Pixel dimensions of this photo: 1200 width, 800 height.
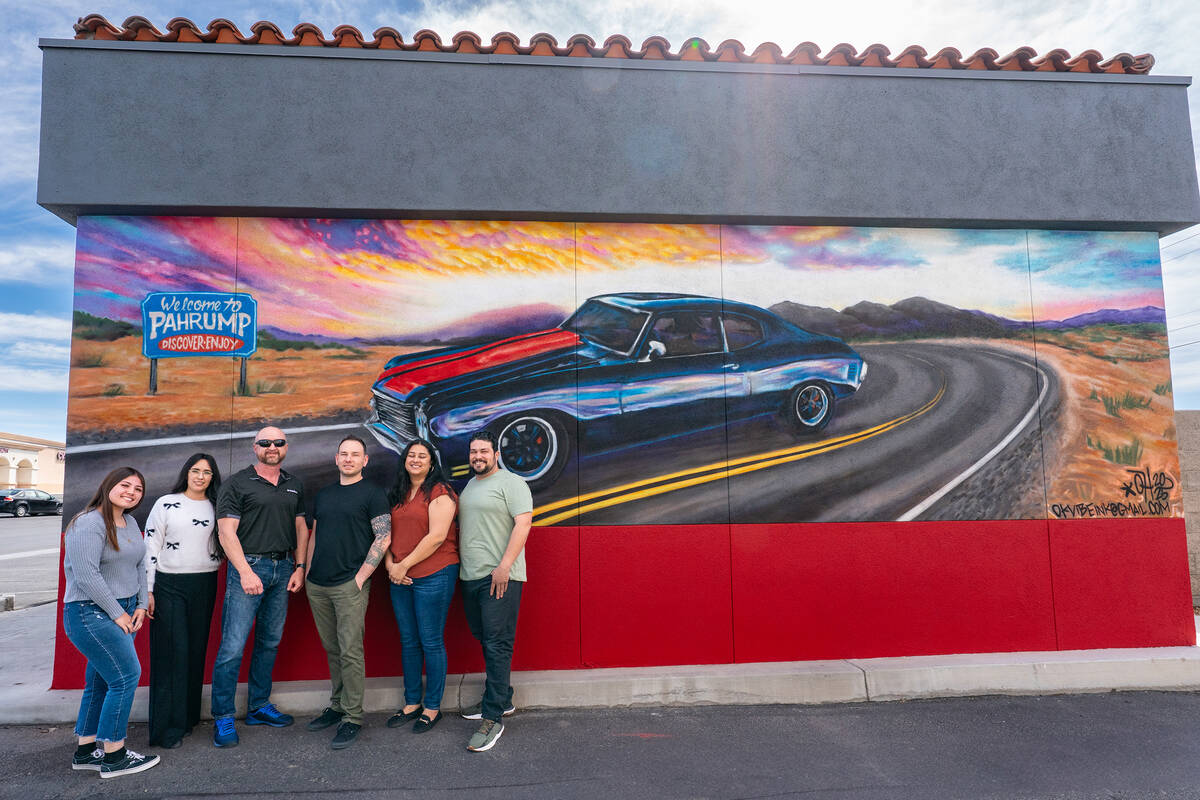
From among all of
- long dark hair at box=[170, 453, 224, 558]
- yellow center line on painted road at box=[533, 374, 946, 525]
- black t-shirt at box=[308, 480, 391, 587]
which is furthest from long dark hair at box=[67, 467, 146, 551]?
yellow center line on painted road at box=[533, 374, 946, 525]

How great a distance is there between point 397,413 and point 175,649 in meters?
2.12

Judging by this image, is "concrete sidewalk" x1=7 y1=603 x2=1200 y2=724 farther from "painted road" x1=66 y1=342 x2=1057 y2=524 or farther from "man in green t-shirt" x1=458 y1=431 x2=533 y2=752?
"painted road" x1=66 y1=342 x2=1057 y2=524

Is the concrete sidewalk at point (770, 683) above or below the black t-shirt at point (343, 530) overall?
below

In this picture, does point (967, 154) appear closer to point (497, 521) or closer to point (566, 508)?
point (566, 508)

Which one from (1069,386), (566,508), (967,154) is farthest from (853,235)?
(566,508)

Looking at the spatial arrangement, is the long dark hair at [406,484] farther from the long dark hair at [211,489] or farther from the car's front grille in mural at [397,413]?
the long dark hair at [211,489]

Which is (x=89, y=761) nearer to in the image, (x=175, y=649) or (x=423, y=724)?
(x=175, y=649)

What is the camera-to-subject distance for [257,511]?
4.41m

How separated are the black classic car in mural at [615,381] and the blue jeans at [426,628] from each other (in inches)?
47.4

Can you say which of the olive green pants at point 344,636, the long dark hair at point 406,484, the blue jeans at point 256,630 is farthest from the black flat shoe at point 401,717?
the long dark hair at point 406,484

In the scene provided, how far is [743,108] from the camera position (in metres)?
5.79

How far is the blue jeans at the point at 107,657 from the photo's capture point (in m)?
3.68

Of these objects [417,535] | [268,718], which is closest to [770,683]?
[417,535]

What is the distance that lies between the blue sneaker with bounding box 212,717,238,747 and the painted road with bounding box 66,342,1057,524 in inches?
66.7
